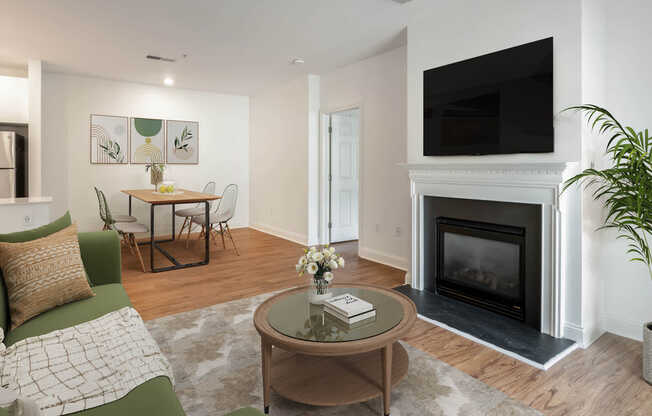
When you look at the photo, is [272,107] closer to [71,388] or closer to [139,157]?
[139,157]

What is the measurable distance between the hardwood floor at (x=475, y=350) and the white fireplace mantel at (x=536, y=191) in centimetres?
35

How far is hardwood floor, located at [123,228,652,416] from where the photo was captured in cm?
195

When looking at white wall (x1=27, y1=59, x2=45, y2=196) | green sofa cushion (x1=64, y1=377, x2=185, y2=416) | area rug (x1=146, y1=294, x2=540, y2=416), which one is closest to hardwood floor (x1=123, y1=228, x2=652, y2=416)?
area rug (x1=146, y1=294, x2=540, y2=416)

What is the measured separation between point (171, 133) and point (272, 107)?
1.81 metres

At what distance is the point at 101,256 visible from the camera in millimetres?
2404

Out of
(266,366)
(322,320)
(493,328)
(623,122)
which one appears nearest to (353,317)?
(322,320)

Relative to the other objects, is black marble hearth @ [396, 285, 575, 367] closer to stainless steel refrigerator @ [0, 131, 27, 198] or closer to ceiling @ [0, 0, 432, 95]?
ceiling @ [0, 0, 432, 95]

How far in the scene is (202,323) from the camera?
2.88 metres

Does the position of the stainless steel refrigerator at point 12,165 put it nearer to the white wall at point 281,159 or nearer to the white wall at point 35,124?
the white wall at point 35,124

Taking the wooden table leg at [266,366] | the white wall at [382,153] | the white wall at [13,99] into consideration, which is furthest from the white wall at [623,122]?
the white wall at [13,99]

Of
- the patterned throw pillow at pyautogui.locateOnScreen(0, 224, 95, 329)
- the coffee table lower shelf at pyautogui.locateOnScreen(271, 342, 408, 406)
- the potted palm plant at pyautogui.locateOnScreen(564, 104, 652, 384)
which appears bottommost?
the coffee table lower shelf at pyautogui.locateOnScreen(271, 342, 408, 406)

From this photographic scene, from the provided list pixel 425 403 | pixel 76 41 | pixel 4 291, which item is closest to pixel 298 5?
pixel 76 41

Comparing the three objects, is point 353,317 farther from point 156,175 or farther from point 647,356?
point 156,175

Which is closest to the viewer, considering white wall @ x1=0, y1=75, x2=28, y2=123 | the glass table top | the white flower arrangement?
the glass table top
